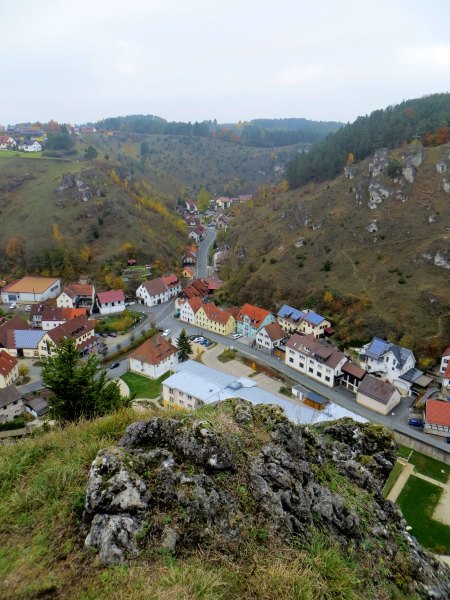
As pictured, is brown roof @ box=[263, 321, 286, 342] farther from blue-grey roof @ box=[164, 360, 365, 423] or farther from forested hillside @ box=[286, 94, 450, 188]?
forested hillside @ box=[286, 94, 450, 188]

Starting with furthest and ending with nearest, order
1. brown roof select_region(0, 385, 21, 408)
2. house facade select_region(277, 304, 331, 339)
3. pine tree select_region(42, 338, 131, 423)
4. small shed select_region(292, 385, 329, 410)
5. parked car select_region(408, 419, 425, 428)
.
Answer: house facade select_region(277, 304, 331, 339)
small shed select_region(292, 385, 329, 410)
parked car select_region(408, 419, 425, 428)
brown roof select_region(0, 385, 21, 408)
pine tree select_region(42, 338, 131, 423)

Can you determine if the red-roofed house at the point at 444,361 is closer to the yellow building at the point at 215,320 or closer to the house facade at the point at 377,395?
the house facade at the point at 377,395

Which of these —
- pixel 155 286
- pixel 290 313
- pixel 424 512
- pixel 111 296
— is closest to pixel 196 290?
pixel 155 286

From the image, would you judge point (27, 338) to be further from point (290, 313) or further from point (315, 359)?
point (315, 359)

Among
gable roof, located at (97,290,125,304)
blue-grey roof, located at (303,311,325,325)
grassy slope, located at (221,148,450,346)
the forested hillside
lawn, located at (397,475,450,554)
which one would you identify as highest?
the forested hillside

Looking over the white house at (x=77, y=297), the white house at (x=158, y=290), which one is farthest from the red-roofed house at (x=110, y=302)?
the white house at (x=158, y=290)

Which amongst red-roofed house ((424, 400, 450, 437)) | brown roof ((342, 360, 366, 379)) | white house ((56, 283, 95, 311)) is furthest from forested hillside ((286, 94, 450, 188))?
red-roofed house ((424, 400, 450, 437))
